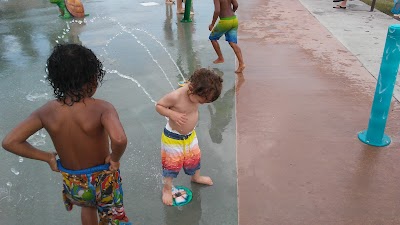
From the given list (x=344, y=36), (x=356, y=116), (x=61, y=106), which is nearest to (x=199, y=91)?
(x=61, y=106)

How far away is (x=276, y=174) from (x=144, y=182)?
119 cm

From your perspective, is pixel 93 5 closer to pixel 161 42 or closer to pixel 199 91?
pixel 161 42

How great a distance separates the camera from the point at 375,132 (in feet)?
12.5

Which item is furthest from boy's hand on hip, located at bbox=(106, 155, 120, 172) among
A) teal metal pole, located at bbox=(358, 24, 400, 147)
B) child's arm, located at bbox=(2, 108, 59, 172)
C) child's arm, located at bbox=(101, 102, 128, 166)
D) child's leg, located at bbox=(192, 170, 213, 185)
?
teal metal pole, located at bbox=(358, 24, 400, 147)

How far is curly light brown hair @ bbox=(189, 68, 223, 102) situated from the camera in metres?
2.67

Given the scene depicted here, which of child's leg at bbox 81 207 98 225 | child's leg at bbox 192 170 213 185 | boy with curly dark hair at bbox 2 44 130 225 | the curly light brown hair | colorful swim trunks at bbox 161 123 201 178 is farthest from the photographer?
child's leg at bbox 192 170 213 185

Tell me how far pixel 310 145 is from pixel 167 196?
1653 mm

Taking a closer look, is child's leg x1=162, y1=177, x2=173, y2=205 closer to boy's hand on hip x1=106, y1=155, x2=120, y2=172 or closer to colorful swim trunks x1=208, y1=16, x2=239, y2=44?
boy's hand on hip x1=106, y1=155, x2=120, y2=172

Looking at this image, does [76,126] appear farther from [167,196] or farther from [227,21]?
[227,21]

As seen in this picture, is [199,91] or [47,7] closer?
[199,91]

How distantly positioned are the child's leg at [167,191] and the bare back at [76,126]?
1011 mm

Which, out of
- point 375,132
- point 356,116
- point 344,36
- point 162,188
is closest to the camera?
point 162,188

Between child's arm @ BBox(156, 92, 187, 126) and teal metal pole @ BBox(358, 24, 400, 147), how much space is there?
211 cm

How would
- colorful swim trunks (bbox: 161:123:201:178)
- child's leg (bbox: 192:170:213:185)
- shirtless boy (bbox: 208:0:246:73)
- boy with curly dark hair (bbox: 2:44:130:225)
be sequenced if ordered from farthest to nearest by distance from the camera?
shirtless boy (bbox: 208:0:246:73) → child's leg (bbox: 192:170:213:185) → colorful swim trunks (bbox: 161:123:201:178) → boy with curly dark hair (bbox: 2:44:130:225)
